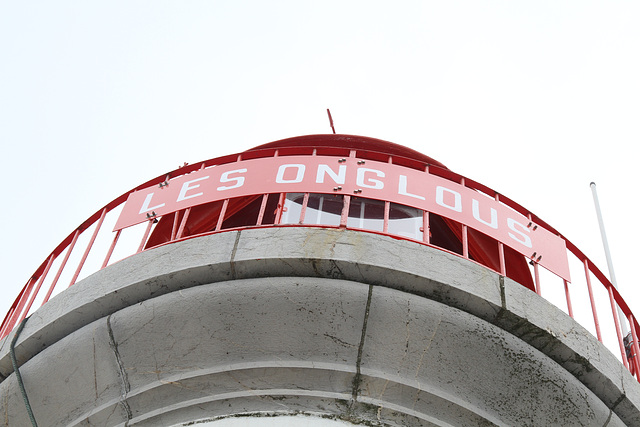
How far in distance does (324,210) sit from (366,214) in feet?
1.36

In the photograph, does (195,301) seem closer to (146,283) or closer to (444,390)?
(146,283)

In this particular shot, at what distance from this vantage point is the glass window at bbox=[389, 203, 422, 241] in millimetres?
8038

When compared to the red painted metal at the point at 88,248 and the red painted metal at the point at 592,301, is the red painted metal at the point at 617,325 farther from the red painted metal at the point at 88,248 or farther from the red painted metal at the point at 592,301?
the red painted metal at the point at 88,248

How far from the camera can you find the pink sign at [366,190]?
6.81 m

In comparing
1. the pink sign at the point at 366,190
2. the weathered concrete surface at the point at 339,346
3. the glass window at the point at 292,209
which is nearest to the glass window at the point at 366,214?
the glass window at the point at 292,209

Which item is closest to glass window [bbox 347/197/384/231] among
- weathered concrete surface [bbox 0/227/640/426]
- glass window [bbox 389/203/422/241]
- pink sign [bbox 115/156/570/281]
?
glass window [bbox 389/203/422/241]

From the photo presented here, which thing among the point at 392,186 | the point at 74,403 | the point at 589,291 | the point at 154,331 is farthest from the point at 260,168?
the point at 589,291

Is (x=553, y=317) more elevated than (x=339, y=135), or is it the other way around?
(x=339, y=135)

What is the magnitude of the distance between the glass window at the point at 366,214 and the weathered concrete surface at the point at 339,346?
1.80 meters

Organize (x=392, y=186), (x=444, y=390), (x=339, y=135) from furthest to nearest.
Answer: (x=339, y=135)
(x=392, y=186)
(x=444, y=390)

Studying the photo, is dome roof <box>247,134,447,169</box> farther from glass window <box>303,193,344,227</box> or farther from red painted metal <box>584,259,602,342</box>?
red painted metal <box>584,259,602,342</box>

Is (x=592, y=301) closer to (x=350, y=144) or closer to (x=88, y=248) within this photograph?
(x=350, y=144)

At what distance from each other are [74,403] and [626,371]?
420 cm

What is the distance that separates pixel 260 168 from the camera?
Result: 7129mm
